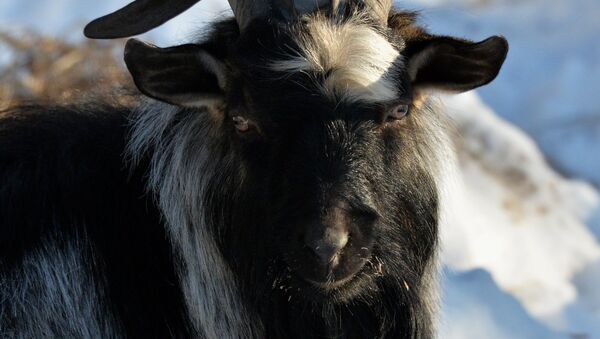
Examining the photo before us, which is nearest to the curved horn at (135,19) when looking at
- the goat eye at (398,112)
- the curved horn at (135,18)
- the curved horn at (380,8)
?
the curved horn at (135,18)

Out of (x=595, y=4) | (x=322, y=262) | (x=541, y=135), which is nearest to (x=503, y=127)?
(x=541, y=135)

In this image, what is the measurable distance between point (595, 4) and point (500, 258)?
4.23m

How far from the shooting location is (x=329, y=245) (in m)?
3.57

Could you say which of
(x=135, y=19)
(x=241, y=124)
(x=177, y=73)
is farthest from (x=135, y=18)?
(x=241, y=124)

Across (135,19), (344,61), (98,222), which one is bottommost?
(98,222)

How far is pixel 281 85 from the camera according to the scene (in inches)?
152

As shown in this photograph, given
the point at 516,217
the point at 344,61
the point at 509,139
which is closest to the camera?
the point at 344,61

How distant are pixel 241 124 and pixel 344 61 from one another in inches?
17.1

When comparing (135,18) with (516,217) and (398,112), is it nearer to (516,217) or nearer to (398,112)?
(398,112)

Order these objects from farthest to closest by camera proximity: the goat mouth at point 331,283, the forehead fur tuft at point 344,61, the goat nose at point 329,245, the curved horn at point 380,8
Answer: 1. the curved horn at point 380,8
2. the forehead fur tuft at point 344,61
3. the goat mouth at point 331,283
4. the goat nose at point 329,245

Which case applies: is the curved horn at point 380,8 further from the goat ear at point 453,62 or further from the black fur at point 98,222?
the black fur at point 98,222

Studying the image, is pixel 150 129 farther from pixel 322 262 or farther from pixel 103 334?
pixel 322 262

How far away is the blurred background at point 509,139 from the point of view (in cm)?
623

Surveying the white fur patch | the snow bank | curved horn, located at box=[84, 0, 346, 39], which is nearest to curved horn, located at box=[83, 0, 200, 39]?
curved horn, located at box=[84, 0, 346, 39]
